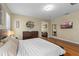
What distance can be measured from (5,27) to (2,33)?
13cm

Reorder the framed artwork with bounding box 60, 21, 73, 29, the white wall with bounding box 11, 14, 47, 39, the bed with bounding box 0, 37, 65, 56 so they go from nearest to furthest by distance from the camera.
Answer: the bed with bounding box 0, 37, 65, 56
the framed artwork with bounding box 60, 21, 73, 29
the white wall with bounding box 11, 14, 47, 39

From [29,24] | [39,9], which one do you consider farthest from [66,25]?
[29,24]

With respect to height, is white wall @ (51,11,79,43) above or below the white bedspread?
Result: above

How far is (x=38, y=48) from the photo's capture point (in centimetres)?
146

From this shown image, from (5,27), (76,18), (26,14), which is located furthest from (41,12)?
(5,27)

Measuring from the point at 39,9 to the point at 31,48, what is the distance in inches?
28.2

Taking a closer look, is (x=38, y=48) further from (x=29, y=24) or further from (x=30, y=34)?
(x=29, y=24)

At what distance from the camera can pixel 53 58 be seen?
1.25 m

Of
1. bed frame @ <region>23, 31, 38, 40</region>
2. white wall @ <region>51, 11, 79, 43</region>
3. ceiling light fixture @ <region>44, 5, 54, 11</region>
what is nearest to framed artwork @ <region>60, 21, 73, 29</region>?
white wall @ <region>51, 11, 79, 43</region>

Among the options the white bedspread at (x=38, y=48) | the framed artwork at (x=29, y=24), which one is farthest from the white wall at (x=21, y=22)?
the white bedspread at (x=38, y=48)

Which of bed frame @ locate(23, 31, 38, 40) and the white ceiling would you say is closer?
the white ceiling

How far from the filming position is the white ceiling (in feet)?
4.29

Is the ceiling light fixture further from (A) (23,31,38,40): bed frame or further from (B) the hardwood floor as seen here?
(B) the hardwood floor

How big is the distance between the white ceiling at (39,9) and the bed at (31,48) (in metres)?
0.54
